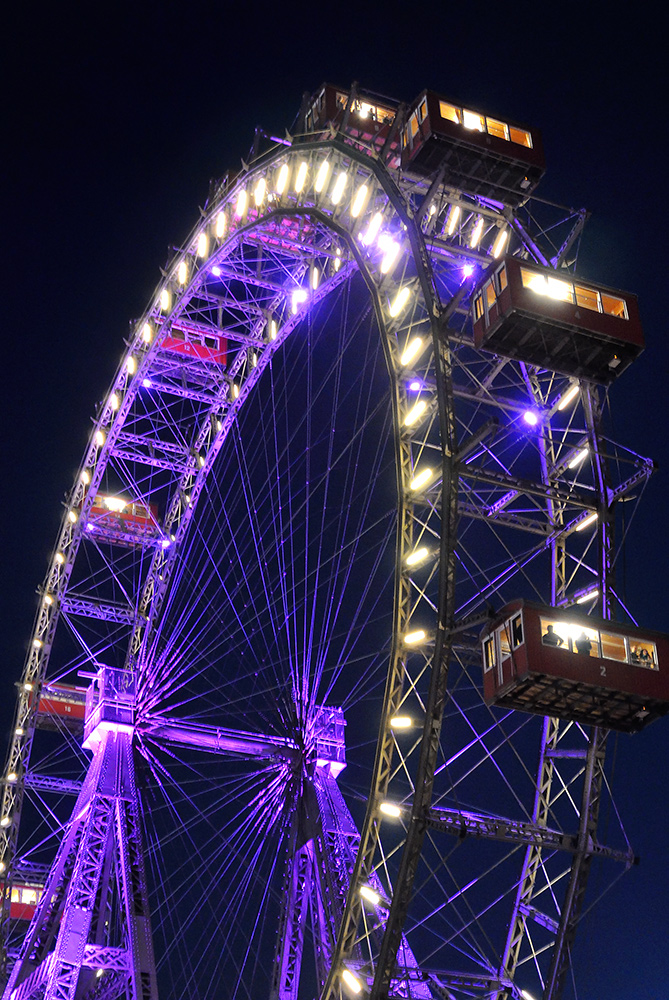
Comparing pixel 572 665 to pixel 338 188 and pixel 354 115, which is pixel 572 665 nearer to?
pixel 338 188

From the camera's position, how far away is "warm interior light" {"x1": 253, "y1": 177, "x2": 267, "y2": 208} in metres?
33.6

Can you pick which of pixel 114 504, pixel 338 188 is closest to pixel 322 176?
pixel 338 188

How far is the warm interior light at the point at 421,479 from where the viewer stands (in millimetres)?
24989

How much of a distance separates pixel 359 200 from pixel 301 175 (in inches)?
124

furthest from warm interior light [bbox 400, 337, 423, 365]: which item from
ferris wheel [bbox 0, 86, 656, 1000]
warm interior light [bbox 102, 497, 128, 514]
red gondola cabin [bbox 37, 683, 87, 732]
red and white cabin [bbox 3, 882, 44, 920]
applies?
red and white cabin [bbox 3, 882, 44, 920]

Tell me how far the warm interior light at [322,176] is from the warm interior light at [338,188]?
0.37m

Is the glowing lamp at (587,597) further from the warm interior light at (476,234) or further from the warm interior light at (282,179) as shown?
the warm interior light at (282,179)

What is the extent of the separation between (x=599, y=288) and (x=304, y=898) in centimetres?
1609

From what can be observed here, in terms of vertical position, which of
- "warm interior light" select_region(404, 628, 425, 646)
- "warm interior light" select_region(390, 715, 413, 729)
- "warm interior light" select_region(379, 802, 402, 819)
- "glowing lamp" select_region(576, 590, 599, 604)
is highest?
"glowing lamp" select_region(576, 590, 599, 604)

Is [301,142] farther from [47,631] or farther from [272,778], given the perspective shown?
[47,631]

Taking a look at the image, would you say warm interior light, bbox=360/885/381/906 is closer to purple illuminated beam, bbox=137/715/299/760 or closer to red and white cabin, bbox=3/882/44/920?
purple illuminated beam, bbox=137/715/299/760

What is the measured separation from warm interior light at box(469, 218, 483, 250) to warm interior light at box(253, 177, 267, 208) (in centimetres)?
707

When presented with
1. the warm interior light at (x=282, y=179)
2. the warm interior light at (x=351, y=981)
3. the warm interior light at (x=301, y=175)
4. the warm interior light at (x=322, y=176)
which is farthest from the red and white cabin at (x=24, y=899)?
the warm interior light at (x=322, y=176)

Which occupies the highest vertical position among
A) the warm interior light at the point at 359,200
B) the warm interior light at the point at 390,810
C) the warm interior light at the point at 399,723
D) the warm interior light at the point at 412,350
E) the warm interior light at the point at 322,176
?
the warm interior light at the point at 322,176
